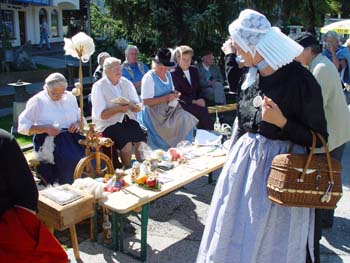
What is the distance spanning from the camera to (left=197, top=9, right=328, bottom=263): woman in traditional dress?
210 cm

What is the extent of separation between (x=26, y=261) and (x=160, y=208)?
7.88ft

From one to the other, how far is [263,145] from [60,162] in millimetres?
2375

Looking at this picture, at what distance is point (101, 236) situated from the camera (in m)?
3.52

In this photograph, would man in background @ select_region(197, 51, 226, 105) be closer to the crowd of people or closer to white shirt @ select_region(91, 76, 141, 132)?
white shirt @ select_region(91, 76, 141, 132)

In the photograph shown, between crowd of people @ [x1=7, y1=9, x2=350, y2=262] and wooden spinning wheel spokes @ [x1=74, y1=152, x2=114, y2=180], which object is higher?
crowd of people @ [x1=7, y1=9, x2=350, y2=262]

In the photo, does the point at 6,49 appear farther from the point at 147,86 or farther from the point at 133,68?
the point at 147,86

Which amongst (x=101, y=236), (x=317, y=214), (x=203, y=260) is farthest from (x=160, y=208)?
(x=317, y=214)

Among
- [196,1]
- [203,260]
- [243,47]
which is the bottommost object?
[203,260]

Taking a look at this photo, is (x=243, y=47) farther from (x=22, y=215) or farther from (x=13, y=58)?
(x=13, y=58)

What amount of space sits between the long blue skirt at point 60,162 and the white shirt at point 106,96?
0.49 metres

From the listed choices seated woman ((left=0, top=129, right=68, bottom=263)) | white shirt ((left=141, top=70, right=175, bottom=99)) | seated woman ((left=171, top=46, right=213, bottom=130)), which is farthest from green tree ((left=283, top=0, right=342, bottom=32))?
seated woman ((left=0, top=129, right=68, bottom=263))

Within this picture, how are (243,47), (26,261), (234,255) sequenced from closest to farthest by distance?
(26,261) → (243,47) → (234,255)

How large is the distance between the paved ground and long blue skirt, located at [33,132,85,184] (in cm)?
82

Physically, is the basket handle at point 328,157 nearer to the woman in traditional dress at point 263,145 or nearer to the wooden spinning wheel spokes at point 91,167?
the woman in traditional dress at point 263,145
